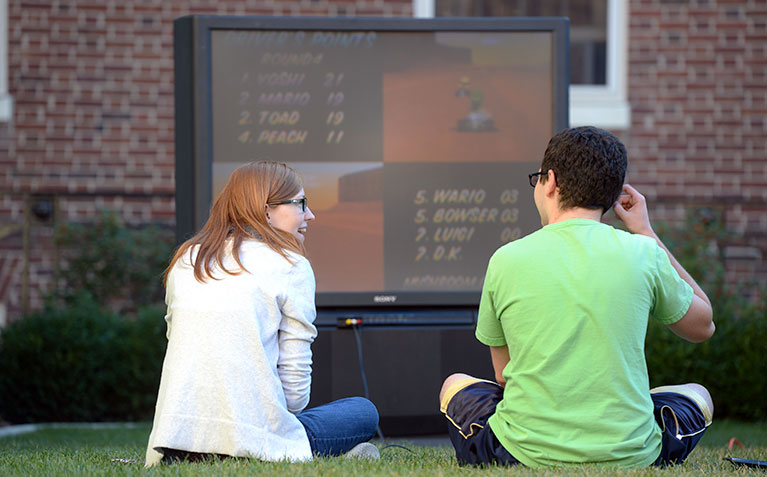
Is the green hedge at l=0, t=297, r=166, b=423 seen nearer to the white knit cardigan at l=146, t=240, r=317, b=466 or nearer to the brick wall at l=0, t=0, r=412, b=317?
the brick wall at l=0, t=0, r=412, b=317

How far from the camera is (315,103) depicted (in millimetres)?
4938

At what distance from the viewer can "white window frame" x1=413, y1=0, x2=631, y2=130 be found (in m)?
8.23

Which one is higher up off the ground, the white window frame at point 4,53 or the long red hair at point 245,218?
the white window frame at point 4,53

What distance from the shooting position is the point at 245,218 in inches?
128

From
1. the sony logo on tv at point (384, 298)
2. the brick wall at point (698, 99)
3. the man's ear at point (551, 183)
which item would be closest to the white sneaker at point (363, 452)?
the man's ear at point (551, 183)

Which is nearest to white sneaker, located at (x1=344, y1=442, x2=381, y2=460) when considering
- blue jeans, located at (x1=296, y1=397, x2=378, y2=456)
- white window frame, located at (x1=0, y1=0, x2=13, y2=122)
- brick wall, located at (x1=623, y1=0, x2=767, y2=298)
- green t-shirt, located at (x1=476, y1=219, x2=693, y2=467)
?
blue jeans, located at (x1=296, y1=397, x2=378, y2=456)

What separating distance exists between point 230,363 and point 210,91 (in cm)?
217

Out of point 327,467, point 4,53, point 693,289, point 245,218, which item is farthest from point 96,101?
point 693,289

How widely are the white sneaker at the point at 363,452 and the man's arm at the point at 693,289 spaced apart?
3.83 feet

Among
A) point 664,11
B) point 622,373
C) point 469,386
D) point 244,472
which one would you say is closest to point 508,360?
point 469,386

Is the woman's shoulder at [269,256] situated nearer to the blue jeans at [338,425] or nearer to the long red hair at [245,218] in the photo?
the long red hair at [245,218]

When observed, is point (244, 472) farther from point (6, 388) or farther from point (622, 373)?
point (6, 388)

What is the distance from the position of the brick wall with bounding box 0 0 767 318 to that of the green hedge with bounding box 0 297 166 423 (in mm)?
1172

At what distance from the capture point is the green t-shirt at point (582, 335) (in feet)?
9.12
